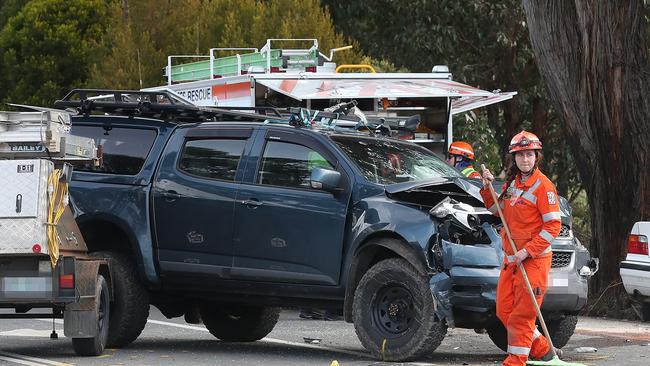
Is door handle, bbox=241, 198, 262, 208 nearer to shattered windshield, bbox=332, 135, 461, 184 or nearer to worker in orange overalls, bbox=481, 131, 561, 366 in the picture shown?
shattered windshield, bbox=332, 135, 461, 184

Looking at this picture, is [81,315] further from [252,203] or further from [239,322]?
[239,322]

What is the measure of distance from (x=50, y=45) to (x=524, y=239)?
2834 centimetres

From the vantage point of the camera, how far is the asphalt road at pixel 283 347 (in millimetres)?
10758

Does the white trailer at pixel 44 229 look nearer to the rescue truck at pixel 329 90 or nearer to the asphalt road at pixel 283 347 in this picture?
the asphalt road at pixel 283 347

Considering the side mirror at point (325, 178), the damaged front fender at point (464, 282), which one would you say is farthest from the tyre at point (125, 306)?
the damaged front fender at point (464, 282)

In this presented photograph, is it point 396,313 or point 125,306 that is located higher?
point 396,313

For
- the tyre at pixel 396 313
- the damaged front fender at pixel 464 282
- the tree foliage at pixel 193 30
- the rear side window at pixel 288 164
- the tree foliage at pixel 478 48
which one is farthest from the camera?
the tree foliage at pixel 478 48

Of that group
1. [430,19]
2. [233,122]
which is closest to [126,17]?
[430,19]

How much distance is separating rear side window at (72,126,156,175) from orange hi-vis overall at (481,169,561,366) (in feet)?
12.2

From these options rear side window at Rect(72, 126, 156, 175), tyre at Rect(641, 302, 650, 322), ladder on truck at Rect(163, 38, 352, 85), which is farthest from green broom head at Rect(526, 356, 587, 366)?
ladder on truck at Rect(163, 38, 352, 85)

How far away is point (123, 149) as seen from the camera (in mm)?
12086

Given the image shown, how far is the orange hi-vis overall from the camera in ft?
30.4

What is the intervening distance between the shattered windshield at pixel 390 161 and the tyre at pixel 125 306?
2.14 metres

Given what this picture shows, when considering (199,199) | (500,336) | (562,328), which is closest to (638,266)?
(562,328)
